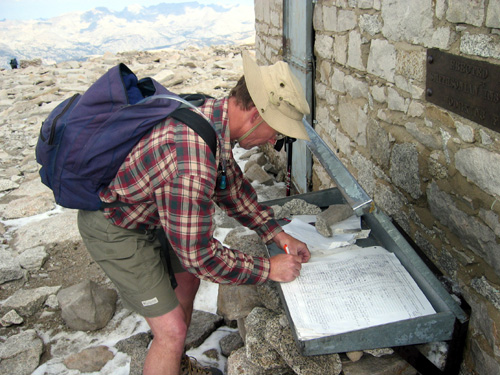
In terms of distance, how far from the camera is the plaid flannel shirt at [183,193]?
1.59 meters

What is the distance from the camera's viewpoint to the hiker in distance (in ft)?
5.30

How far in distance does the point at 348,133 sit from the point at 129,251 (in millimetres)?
1787

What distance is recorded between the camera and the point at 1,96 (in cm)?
1095

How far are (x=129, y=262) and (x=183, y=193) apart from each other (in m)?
0.63

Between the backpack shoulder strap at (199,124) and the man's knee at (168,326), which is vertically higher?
the backpack shoulder strap at (199,124)

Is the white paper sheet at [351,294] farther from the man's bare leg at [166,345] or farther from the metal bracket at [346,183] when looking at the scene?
the man's bare leg at [166,345]

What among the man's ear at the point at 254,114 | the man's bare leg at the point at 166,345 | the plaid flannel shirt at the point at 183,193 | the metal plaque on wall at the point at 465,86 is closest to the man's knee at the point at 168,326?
the man's bare leg at the point at 166,345

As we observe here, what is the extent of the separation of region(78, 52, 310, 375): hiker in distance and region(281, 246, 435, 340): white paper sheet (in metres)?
0.11

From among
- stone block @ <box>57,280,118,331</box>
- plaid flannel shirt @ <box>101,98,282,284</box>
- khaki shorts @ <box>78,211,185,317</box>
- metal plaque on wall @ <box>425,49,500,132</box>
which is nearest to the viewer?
metal plaque on wall @ <box>425,49,500,132</box>

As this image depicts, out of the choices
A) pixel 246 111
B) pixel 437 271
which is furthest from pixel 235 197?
pixel 437 271

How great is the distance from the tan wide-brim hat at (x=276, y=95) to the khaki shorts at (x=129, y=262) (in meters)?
0.86

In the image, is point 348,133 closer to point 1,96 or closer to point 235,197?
point 235,197

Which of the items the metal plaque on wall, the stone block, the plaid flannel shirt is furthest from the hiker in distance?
the stone block

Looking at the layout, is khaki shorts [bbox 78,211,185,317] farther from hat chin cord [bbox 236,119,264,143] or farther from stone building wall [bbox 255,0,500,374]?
stone building wall [bbox 255,0,500,374]
